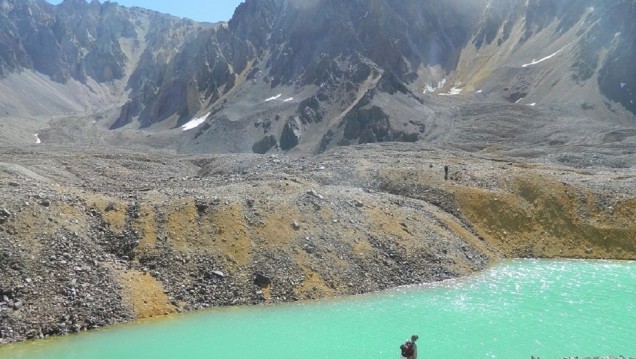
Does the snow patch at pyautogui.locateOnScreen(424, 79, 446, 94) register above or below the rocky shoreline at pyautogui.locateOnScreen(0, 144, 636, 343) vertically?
above

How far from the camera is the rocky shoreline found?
3388cm

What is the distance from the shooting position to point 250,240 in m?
41.2

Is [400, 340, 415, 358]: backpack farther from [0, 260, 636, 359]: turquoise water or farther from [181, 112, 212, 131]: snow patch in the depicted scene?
[181, 112, 212, 131]: snow patch

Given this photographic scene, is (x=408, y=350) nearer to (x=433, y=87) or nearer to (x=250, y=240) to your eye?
(x=250, y=240)

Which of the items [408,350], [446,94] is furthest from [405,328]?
[446,94]

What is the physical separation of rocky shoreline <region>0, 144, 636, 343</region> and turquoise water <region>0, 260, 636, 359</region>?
69.5 inches

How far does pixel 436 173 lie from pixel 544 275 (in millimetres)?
19035

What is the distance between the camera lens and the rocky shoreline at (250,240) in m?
33.9

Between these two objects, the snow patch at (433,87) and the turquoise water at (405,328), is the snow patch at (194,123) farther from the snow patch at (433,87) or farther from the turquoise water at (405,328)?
the turquoise water at (405,328)

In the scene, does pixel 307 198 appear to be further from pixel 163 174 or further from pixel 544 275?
pixel 163 174

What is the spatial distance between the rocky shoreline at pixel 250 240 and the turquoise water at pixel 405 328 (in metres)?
1.76

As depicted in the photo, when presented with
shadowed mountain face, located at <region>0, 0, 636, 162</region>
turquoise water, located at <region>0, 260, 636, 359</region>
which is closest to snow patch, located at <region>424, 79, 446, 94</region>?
shadowed mountain face, located at <region>0, 0, 636, 162</region>

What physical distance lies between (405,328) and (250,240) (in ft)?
43.7

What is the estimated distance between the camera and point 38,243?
35.2 metres
